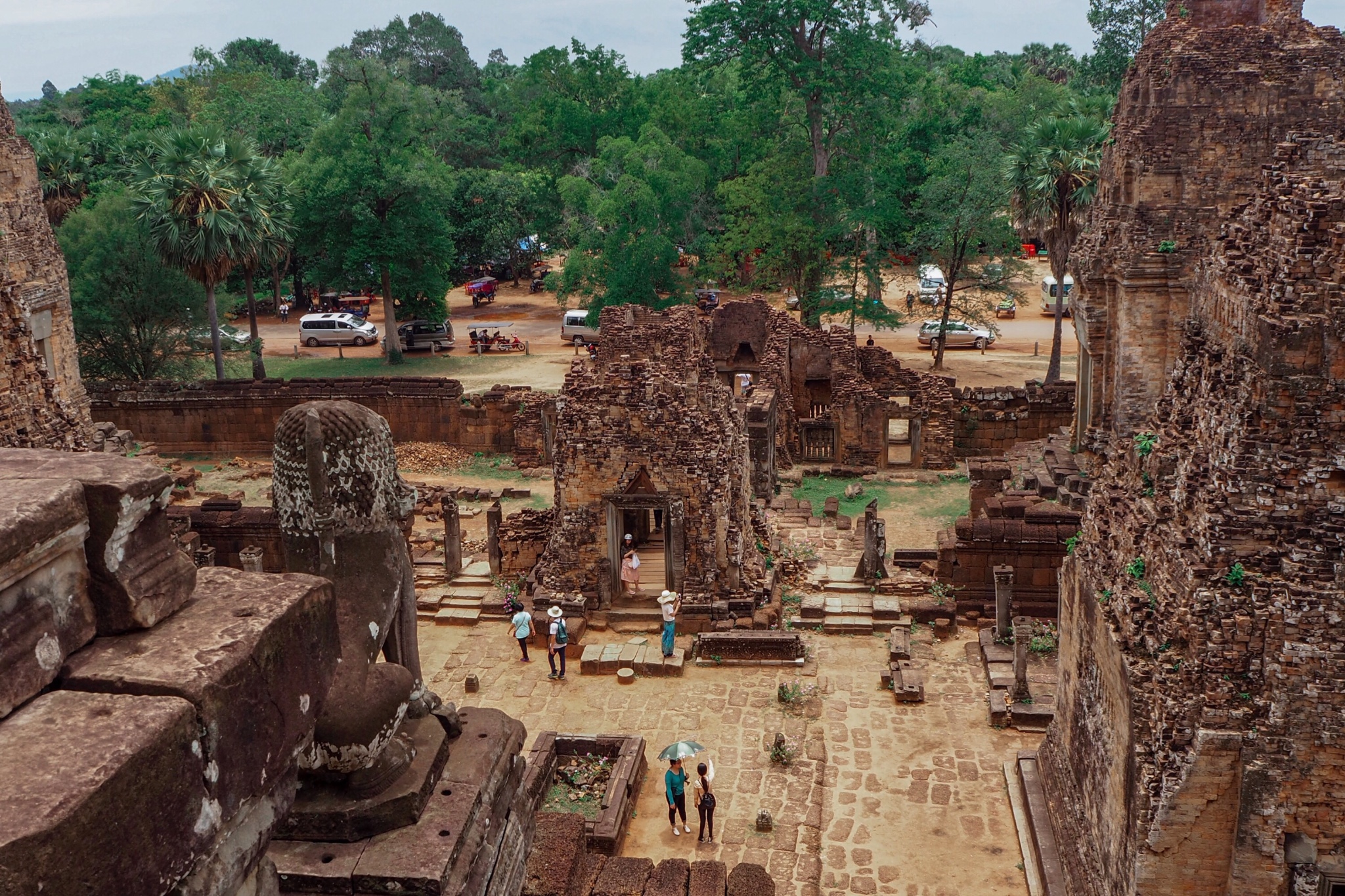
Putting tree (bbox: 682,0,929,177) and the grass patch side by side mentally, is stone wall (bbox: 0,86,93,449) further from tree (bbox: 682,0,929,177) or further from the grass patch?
tree (bbox: 682,0,929,177)

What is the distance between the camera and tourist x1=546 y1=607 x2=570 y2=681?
16.4m

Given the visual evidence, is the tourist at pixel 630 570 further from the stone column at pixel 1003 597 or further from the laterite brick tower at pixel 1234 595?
the laterite brick tower at pixel 1234 595

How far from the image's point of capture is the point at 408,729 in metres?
6.81

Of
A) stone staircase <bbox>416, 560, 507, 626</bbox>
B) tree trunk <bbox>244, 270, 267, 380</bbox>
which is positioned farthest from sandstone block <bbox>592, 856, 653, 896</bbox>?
tree trunk <bbox>244, 270, 267, 380</bbox>

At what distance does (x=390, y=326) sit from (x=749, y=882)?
31352mm

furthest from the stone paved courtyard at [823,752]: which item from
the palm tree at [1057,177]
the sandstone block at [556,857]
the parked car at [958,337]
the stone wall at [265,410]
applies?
the parked car at [958,337]

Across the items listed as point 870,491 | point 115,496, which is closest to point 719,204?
point 870,491

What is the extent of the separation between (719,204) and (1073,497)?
97.2ft

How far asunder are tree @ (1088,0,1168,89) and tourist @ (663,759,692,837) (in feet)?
136

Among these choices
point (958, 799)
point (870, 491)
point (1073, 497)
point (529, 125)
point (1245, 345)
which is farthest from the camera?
point (529, 125)

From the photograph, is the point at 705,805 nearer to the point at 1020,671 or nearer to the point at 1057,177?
the point at 1020,671

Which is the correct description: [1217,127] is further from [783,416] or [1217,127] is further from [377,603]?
[377,603]

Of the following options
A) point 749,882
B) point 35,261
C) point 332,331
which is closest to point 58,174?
point 332,331

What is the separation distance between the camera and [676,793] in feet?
40.6
